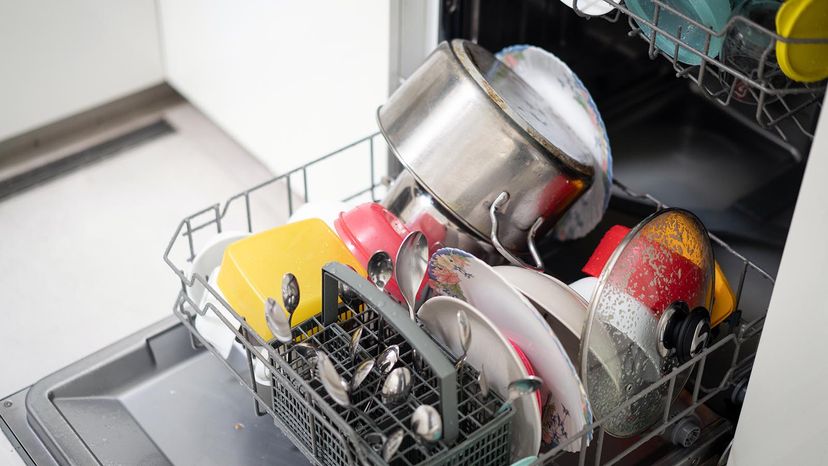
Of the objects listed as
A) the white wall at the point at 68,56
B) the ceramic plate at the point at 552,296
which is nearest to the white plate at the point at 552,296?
the ceramic plate at the point at 552,296

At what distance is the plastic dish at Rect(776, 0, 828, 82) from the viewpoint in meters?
0.81

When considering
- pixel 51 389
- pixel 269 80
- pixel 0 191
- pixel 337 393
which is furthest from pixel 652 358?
pixel 0 191

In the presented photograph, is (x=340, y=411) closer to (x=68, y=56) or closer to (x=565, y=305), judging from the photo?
(x=565, y=305)

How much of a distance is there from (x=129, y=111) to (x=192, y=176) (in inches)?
10.1

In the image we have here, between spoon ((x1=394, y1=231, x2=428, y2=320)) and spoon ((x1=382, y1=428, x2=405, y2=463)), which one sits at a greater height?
spoon ((x1=394, y1=231, x2=428, y2=320))

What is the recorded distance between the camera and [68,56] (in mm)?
1693

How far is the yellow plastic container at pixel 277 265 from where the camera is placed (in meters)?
1.00

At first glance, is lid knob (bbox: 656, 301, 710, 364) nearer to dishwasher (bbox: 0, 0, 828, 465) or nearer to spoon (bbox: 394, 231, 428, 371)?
dishwasher (bbox: 0, 0, 828, 465)

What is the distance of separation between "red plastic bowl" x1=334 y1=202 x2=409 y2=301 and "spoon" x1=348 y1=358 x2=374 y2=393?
0.59 ft

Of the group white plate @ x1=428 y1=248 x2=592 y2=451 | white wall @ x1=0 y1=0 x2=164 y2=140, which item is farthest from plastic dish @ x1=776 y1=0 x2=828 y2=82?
white wall @ x1=0 y1=0 x2=164 y2=140

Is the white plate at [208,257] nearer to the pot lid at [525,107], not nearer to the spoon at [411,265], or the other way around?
the spoon at [411,265]

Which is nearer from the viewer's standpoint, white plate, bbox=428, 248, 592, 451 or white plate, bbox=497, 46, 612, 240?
white plate, bbox=428, 248, 592, 451

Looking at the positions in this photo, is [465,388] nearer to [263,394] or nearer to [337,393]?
[337,393]

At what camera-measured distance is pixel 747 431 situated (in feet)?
3.13
